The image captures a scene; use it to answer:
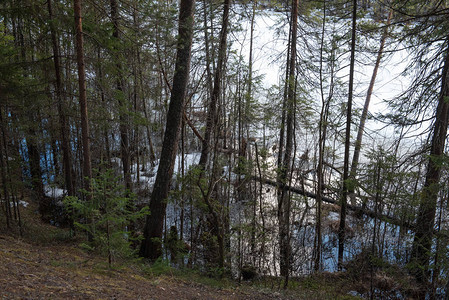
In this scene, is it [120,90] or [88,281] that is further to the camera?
[120,90]

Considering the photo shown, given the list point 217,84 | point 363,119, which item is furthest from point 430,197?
point 217,84

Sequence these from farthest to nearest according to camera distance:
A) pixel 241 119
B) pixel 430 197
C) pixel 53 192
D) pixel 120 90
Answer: pixel 53 192, pixel 241 119, pixel 120 90, pixel 430 197

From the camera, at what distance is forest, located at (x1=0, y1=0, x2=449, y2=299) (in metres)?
6.52

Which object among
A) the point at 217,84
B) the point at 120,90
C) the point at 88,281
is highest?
the point at 217,84

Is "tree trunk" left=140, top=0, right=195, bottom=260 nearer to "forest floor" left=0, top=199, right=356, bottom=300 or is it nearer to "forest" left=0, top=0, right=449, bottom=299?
"forest" left=0, top=0, right=449, bottom=299

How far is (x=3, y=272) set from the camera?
3447mm

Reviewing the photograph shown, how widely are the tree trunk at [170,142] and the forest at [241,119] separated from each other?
4 centimetres

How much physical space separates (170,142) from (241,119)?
13.4 ft

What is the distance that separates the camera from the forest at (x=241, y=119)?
6.52 meters

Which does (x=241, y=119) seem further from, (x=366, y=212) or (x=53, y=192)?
(x=53, y=192)

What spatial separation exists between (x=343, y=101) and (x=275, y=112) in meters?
2.56

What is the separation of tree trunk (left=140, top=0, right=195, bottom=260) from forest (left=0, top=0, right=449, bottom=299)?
35 mm

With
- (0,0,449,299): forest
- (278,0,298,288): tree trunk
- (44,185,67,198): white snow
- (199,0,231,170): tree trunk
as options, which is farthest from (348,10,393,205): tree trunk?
(44,185,67,198): white snow

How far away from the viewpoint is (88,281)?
4.10m
